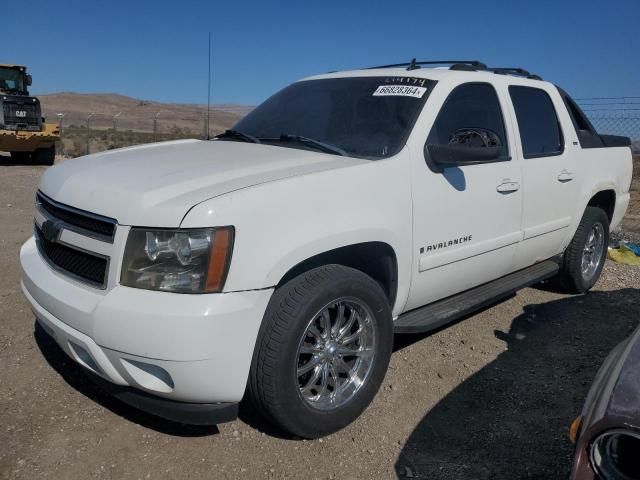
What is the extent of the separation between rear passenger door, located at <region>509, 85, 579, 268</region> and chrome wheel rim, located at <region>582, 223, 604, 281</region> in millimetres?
628

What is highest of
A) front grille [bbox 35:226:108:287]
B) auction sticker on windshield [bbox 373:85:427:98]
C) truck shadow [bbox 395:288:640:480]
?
auction sticker on windshield [bbox 373:85:427:98]

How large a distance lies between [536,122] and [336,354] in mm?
2518

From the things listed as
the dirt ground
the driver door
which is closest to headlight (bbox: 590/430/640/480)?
the dirt ground

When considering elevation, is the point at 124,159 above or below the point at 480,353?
above

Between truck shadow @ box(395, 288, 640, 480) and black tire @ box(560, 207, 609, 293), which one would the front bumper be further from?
black tire @ box(560, 207, 609, 293)

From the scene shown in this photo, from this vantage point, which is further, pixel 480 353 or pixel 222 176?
pixel 480 353

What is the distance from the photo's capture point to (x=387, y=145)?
3125mm

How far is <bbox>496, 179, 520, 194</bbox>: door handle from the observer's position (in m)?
3.60

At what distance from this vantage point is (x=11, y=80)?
1700 cm

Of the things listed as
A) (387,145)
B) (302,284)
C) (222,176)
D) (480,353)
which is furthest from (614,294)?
(222,176)

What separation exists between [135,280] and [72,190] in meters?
0.68

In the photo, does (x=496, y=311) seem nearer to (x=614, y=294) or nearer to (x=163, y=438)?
(x=614, y=294)

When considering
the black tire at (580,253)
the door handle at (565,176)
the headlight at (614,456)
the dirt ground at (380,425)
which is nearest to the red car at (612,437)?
the headlight at (614,456)

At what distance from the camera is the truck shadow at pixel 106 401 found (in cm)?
287
